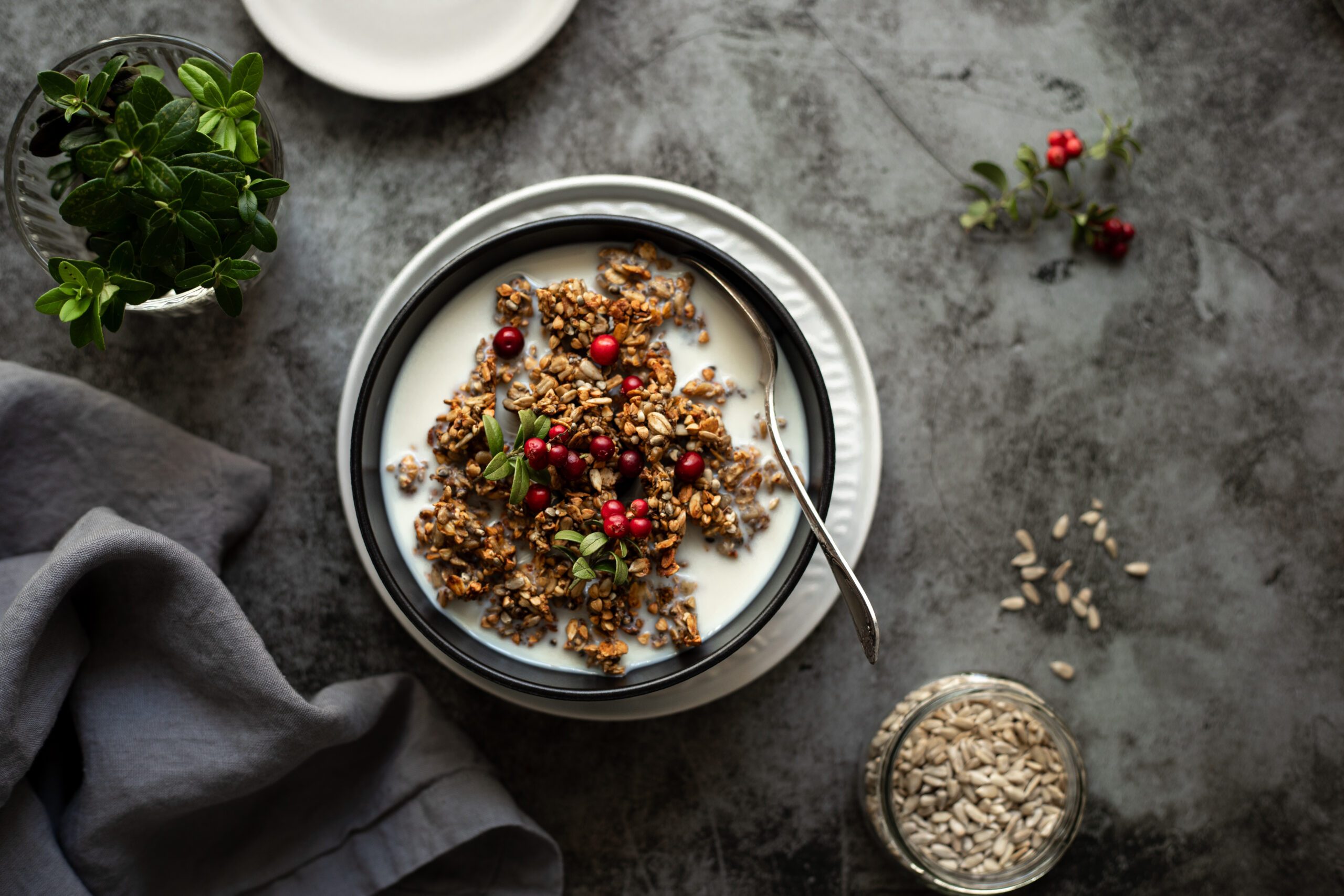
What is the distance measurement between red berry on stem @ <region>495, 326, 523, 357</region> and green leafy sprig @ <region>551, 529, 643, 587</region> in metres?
0.26

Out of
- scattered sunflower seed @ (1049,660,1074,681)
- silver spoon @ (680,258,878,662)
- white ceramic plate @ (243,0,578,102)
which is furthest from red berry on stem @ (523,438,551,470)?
scattered sunflower seed @ (1049,660,1074,681)

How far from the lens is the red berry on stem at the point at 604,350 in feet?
3.96

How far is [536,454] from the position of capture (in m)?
1.16

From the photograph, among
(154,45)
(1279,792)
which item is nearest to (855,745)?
(1279,792)

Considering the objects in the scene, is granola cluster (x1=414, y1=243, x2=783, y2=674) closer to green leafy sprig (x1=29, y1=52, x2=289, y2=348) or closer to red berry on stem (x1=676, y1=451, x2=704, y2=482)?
red berry on stem (x1=676, y1=451, x2=704, y2=482)

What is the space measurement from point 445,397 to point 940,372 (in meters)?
0.78

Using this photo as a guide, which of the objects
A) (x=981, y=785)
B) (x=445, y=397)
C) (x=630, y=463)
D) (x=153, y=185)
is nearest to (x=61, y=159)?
(x=153, y=185)

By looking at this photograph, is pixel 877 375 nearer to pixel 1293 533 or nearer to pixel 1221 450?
pixel 1221 450

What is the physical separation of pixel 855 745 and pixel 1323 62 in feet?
4.49

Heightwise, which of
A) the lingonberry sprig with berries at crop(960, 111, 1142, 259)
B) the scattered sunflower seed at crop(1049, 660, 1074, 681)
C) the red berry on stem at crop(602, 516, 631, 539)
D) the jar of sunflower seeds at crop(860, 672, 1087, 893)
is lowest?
the jar of sunflower seeds at crop(860, 672, 1087, 893)

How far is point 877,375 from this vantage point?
56.4 inches

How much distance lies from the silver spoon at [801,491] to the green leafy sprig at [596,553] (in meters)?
0.23

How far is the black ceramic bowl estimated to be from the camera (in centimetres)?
116

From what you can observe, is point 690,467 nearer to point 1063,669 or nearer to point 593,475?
point 593,475
